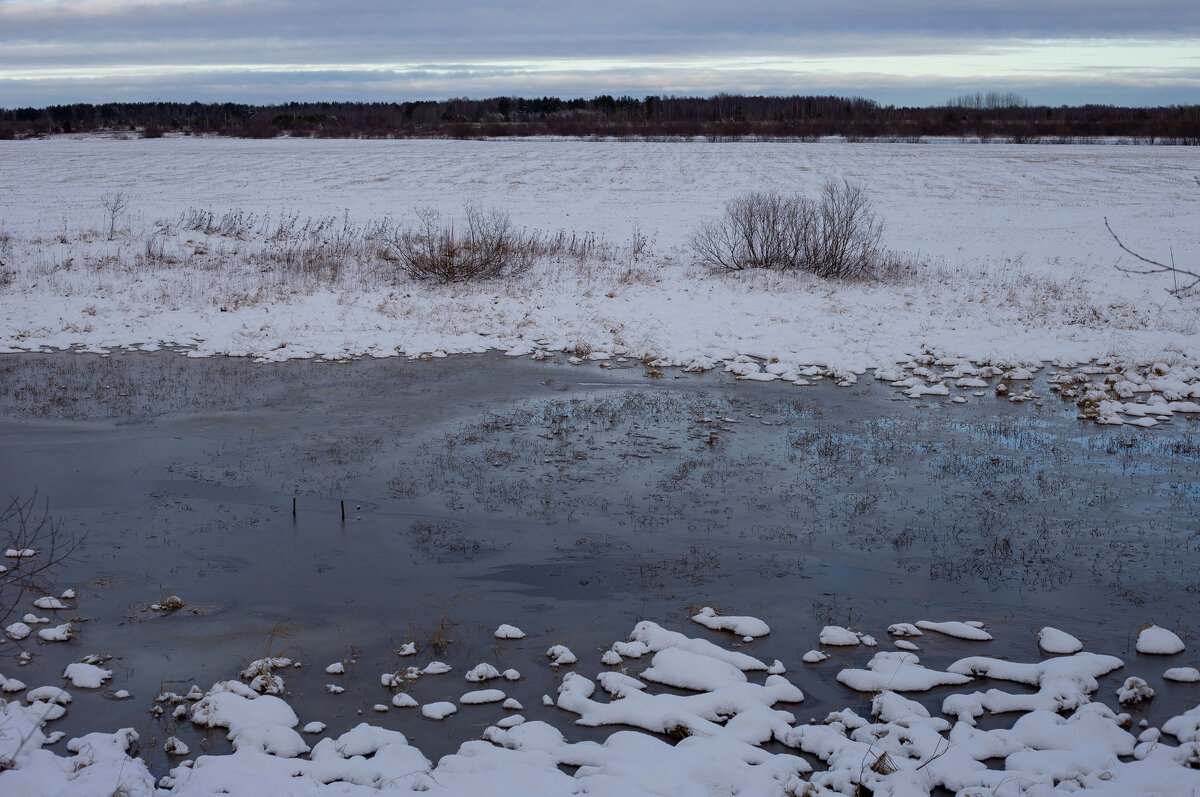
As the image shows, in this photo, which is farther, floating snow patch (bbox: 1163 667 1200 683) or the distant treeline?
the distant treeline

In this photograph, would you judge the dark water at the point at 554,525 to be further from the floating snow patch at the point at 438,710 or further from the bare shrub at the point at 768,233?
the bare shrub at the point at 768,233

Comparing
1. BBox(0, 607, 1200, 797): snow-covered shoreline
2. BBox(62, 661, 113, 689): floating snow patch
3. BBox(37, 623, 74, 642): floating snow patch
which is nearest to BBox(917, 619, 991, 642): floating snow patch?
BBox(0, 607, 1200, 797): snow-covered shoreline

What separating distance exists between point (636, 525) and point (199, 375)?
26.6 feet

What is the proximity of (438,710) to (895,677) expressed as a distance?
273 centimetres

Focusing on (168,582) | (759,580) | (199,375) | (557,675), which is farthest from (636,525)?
(199,375)

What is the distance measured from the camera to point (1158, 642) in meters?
6.07

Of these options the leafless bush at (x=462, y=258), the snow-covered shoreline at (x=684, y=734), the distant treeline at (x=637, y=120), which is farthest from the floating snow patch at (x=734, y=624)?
the distant treeline at (x=637, y=120)

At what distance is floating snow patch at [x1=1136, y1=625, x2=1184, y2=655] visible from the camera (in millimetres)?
6023

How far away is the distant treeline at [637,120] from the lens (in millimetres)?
83500

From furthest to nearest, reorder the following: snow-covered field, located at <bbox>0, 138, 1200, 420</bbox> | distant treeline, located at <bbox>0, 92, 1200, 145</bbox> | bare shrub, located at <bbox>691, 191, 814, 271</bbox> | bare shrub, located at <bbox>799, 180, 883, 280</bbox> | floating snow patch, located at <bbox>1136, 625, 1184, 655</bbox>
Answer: distant treeline, located at <bbox>0, 92, 1200, 145</bbox>
bare shrub, located at <bbox>691, 191, 814, 271</bbox>
bare shrub, located at <bbox>799, 180, 883, 280</bbox>
snow-covered field, located at <bbox>0, 138, 1200, 420</bbox>
floating snow patch, located at <bbox>1136, 625, 1184, 655</bbox>

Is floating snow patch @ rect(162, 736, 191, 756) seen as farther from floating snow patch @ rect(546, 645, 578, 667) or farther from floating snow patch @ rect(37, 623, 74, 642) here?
floating snow patch @ rect(546, 645, 578, 667)

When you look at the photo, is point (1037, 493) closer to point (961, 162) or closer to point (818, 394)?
point (818, 394)

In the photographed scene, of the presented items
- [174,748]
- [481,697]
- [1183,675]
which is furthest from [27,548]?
[1183,675]

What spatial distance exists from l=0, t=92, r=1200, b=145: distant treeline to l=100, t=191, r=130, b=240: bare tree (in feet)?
176
